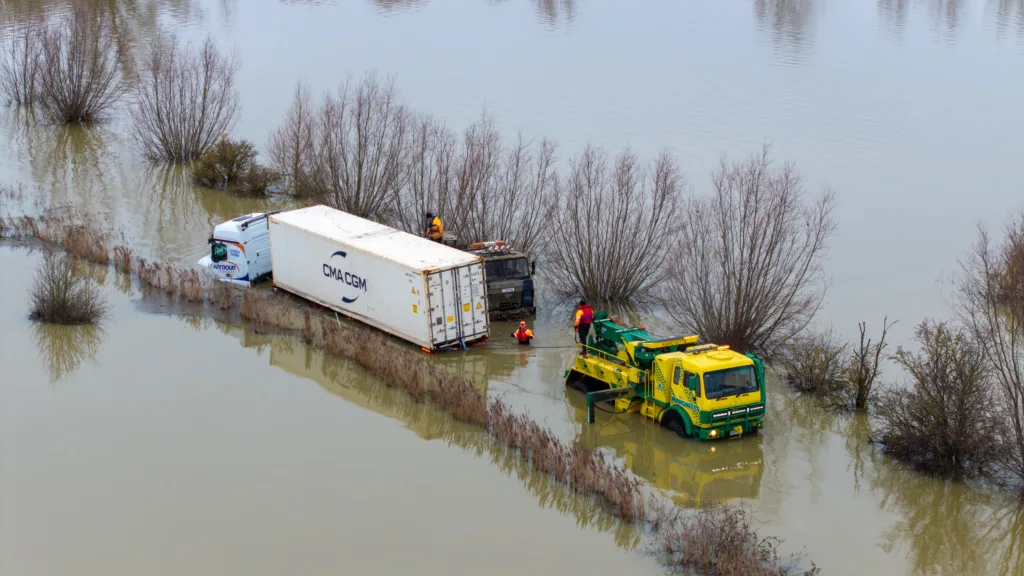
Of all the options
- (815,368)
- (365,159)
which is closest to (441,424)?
(815,368)

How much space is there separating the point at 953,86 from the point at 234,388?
1783 inches

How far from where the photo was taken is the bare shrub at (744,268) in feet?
82.0

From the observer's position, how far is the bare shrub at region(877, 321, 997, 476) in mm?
20406

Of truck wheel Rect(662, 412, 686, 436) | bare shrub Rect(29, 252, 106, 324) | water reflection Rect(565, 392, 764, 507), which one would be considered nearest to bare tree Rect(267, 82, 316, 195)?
bare shrub Rect(29, 252, 106, 324)

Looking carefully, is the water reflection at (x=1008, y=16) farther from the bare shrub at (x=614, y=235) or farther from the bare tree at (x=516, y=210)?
the bare shrub at (x=614, y=235)

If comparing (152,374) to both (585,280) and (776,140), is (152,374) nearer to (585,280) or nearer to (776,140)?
(585,280)

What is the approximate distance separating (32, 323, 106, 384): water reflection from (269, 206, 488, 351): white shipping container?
5.32 meters

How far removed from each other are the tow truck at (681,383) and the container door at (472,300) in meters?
3.73

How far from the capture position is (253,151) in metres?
41.8

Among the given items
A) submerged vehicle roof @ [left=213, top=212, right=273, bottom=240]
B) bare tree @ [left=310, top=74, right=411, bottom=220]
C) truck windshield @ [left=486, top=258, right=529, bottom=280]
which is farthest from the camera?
bare tree @ [left=310, top=74, right=411, bottom=220]

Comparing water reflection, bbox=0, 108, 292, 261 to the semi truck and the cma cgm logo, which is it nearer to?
the semi truck

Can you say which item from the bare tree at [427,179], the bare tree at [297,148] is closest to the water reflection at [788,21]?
the bare tree at [297,148]

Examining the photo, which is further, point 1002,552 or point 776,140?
point 776,140

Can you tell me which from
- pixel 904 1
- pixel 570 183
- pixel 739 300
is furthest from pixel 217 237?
pixel 904 1
